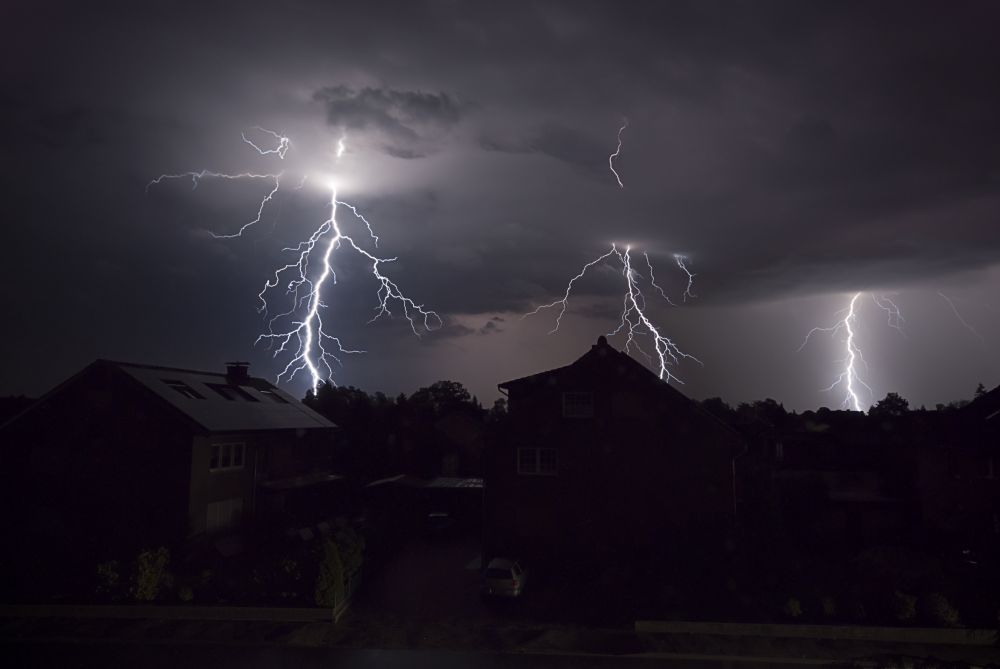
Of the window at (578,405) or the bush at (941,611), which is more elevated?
the window at (578,405)

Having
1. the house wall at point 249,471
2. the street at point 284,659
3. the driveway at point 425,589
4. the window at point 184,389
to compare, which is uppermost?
the window at point 184,389

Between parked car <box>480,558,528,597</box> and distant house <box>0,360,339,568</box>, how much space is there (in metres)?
13.7

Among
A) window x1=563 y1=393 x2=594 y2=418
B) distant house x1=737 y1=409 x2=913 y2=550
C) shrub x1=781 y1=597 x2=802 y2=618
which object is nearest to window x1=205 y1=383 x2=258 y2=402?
window x1=563 y1=393 x2=594 y2=418

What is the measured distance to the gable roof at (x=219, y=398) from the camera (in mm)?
28453

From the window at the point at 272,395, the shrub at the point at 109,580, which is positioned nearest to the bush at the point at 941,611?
the shrub at the point at 109,580

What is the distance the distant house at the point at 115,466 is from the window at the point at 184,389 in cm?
37

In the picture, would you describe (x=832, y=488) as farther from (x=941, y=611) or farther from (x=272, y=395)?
(x=272, y=395)

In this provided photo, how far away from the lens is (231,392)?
119ft

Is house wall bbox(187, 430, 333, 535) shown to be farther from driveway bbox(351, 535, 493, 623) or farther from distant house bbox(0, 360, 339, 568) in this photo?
driveway bbox(351, 535, 493, 623)

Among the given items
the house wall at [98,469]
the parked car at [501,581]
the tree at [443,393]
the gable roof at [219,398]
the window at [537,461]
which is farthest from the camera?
the tree at [443,393]

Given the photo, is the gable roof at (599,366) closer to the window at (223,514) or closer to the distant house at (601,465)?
the distant house at (601,465)

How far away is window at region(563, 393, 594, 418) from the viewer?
27438 millimetres

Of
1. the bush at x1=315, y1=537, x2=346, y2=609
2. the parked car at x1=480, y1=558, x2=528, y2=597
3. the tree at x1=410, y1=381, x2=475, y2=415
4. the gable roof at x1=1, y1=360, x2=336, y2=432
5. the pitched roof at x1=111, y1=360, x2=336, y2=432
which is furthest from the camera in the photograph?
the tree at x1=410, y1=381, x2=475, y2=415

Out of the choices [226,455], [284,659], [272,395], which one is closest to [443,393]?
[272,395]
